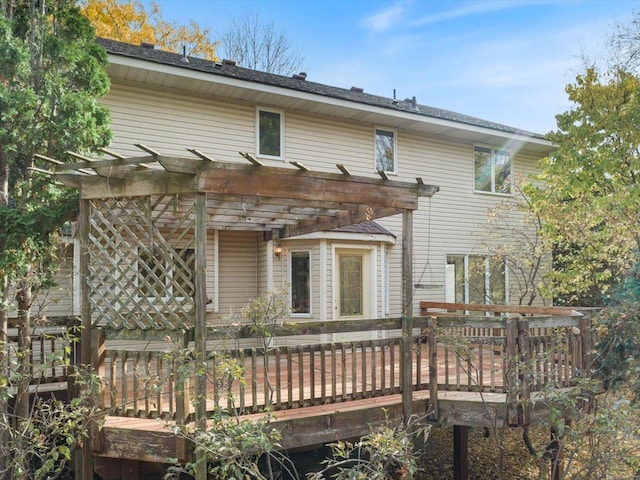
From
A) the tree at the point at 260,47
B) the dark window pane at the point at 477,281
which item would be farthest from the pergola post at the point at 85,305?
the tree at the point at 260,47

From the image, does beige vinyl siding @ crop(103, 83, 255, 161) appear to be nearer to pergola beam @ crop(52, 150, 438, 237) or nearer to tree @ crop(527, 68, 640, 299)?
pergola beam @ crop(52, 150, 438, 237)

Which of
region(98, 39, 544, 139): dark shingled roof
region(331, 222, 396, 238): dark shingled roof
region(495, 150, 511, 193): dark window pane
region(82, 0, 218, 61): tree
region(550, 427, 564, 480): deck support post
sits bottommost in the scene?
region(550, 427, 564, 480): deck support post

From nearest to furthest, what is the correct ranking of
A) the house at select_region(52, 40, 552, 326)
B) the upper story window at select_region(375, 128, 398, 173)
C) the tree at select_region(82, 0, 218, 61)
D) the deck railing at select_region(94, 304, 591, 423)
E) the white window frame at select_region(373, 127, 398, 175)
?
the deck railing at select_region(94, 304, 591, 423) < the house at select_region(52, 40, 552, 326) < the white window frame at select_region(373, 127, 398, 175) < the upper story window at select_region(375, 128, 398, 173) < the tree at select_region(82, 0, 218, 61)

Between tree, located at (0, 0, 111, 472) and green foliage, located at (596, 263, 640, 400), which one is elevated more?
tree, located at (0, 0, 111, 472)

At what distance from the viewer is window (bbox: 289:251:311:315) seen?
9.59 metres

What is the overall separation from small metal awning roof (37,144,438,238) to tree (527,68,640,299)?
4.86 m

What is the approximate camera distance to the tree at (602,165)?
339 inches

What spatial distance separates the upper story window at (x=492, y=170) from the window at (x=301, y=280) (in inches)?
215

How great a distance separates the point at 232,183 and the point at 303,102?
220 inches

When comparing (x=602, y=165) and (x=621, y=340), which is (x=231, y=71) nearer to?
(x=602, y=165)

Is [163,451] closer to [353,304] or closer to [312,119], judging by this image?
[353,304]

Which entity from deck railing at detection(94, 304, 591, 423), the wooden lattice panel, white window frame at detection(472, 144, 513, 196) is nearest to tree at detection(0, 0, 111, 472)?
the wooden lattice panel

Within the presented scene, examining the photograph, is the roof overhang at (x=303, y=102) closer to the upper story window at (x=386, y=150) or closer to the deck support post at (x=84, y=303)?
the upper story window at (x=386, y=150)

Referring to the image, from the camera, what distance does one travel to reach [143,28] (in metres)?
15.8
